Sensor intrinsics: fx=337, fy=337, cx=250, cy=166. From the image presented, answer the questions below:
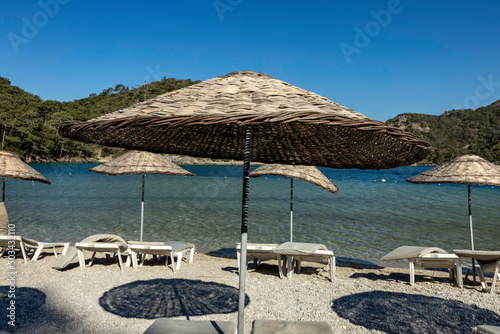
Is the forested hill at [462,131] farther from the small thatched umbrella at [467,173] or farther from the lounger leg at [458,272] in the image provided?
the lounger leg at [458,272]

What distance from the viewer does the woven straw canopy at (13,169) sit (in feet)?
23.8

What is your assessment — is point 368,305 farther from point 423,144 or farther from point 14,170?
point 14,170

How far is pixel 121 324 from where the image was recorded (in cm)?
365

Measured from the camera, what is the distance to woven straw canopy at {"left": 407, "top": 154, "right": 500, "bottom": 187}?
632 centimetres

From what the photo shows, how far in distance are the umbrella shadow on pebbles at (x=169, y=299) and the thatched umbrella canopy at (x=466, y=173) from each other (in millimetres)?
4626

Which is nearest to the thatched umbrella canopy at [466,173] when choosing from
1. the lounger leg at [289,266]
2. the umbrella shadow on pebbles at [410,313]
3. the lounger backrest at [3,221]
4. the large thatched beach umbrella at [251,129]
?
the umbrella shadow on pebbles at [410,313]

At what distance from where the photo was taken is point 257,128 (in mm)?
2973

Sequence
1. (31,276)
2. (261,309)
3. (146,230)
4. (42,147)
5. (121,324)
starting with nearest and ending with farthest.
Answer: (121,324), (261,309), (31,276), (146,230), (42,147)

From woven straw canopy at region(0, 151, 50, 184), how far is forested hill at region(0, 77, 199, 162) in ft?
181

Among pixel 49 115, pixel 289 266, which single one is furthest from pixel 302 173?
pixel 49 115

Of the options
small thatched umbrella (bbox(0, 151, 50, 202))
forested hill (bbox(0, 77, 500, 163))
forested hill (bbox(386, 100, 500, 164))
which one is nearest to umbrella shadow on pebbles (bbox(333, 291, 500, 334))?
small thatched umbrella (bbox(0, 151, 50, 202))

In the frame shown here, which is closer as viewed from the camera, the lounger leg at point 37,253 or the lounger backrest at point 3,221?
the lounger backrest at point 3,221

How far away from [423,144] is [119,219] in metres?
13.6

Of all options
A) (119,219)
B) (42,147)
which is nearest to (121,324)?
(119,219)
